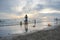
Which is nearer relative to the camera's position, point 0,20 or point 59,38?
point 59,38

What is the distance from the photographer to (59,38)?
1173 cm

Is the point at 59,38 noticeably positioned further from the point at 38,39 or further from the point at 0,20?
the point at 0,20

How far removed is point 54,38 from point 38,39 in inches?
55.8

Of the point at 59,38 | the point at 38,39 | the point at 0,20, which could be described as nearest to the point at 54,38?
the point at 59,38

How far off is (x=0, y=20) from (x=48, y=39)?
37.2m

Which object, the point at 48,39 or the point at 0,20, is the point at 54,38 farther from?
the point at 0,20

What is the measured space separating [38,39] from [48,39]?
942 mm

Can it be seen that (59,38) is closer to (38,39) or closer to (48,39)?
(48,39)

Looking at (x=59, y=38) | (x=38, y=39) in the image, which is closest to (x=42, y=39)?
(x=38, y=39)

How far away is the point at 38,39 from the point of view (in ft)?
40.0

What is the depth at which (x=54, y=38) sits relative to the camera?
11.8 metres

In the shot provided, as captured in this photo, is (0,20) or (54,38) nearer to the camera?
(54,38)

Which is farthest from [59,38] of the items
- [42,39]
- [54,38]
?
[42,39]

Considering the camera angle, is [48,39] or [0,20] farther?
[0,20]
